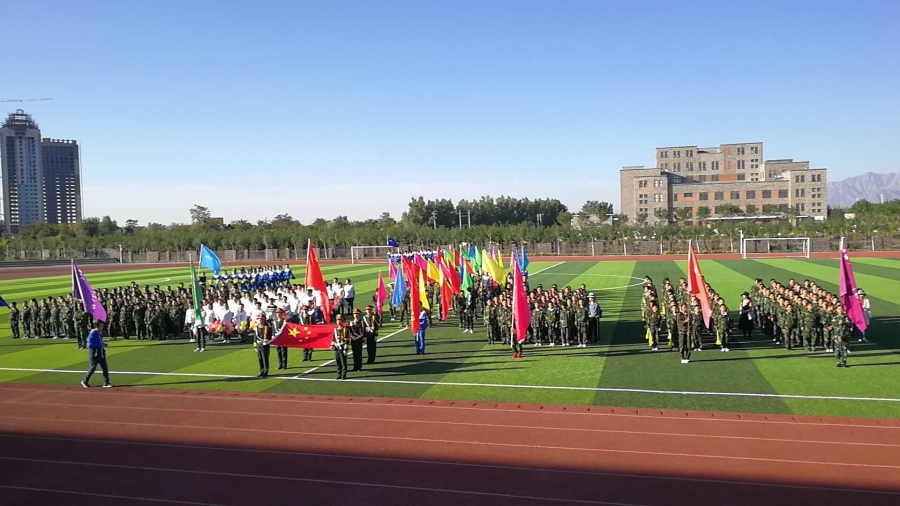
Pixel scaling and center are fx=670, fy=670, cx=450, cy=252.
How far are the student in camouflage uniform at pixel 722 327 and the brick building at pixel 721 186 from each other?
87.8 meters

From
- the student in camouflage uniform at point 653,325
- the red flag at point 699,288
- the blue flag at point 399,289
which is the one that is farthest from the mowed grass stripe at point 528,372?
the blue flag at point 399,289

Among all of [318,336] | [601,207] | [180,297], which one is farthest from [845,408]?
[601,207]

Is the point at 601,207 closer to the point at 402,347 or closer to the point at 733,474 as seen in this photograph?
the point at 402,347

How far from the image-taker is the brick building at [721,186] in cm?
10175

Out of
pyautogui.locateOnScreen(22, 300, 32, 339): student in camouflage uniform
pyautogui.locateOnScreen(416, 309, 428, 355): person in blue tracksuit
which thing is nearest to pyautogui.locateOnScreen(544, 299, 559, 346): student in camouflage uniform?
pyautogui.locateOnScreen(416, 309, 428, 355): person in blue tracksuit

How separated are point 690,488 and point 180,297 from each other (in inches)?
772

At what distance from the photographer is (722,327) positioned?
17312mm

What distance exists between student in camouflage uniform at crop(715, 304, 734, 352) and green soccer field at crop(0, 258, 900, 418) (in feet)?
1.25

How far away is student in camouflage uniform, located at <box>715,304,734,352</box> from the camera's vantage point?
57.0ft

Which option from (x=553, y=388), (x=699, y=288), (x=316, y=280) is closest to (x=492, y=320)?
(x=316, y=280)

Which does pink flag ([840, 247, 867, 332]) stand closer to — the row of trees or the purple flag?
the purple flag

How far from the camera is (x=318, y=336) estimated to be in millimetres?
16156

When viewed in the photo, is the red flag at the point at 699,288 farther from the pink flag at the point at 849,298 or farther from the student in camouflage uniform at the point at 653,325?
the pink flag at the point at 849,298

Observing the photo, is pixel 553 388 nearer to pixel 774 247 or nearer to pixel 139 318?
pixel 139 318
